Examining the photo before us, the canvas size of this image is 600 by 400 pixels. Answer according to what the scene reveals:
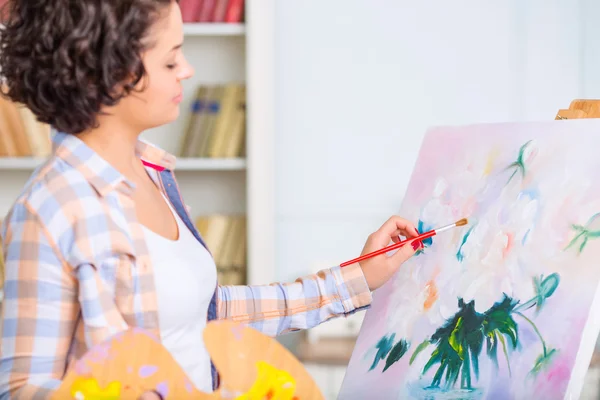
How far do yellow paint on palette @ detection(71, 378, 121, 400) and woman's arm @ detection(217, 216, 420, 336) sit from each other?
43 cm

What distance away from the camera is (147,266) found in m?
1.06

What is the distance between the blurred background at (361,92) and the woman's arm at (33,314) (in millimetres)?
1870

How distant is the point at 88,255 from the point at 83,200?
0.08m

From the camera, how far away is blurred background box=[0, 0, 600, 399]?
9.62 ft

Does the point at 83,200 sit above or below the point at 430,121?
above

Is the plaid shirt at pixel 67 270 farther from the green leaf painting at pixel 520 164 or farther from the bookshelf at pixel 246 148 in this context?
the bookshelf at pixel 246 148

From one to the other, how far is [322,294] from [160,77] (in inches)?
18.9

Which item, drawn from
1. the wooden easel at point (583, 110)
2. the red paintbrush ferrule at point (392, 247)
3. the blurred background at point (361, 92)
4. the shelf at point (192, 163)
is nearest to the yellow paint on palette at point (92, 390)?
the red paintbrush ferrule at point (392, 247)

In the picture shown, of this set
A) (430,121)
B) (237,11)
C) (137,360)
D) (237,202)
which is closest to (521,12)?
(430,121)

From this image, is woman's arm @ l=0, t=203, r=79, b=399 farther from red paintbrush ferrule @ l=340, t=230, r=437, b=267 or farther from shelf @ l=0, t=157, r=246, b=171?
shelf @ l=0, t=157, r=246, b=171

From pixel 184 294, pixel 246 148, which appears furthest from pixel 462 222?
pixel 246 148

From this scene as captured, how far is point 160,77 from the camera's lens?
1.10 metres

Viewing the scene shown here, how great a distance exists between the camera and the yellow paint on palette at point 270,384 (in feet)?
3.18

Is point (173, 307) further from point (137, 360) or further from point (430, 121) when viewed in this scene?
point (430, 121)
